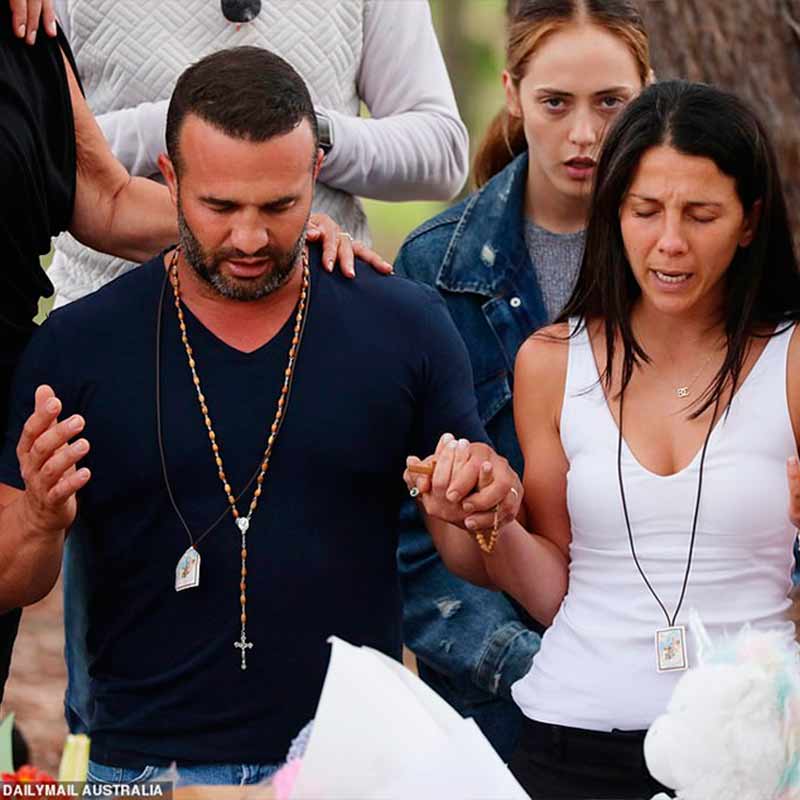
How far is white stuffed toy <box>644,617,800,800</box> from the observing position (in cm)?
175

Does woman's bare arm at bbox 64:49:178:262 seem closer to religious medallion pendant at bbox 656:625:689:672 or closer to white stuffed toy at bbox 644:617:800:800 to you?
religious medallion pendant at bbox 656:625:689:672

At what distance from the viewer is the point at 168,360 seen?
2.76 meters

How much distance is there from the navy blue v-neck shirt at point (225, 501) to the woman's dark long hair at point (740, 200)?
1.03 ft

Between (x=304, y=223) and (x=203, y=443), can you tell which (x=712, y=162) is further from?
(x=203, y=443)

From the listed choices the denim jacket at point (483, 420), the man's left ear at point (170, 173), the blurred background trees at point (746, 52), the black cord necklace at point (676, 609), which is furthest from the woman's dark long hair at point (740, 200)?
the blurred background trees at point (746, 52)

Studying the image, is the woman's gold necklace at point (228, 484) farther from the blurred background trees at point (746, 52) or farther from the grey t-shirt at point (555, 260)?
the blurred background trees at point (746, 52)

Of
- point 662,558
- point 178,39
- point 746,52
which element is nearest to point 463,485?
point 662,558

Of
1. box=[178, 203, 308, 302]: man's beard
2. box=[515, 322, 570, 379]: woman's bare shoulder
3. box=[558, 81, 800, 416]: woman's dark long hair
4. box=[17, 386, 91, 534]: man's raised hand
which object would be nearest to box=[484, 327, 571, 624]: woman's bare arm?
box=[515, 322, 570, 379]: woman's bare shoulder

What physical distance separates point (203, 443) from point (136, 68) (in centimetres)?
91

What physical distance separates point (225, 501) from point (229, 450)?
3.4 inches

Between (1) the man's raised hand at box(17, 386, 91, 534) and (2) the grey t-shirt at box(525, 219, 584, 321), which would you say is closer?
(1) the man's raised hand at box(17, 386, 91, 534)

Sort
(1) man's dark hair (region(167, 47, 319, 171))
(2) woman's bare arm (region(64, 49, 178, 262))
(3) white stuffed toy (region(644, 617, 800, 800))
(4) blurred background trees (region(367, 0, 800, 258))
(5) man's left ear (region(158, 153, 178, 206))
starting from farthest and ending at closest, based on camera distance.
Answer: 1. (4) blurred background trees (region(367, 0, 800, 258))
2. (2) woman's bare arm (region(64, 49, 178, 262))
3. (5) man's left ear (region(158, 153, 178, 206))
4. (1) man's dark hair (region(167, 47, 319, 171))
5. (3) white stuffed toy (region(644, 617, 800, 800))

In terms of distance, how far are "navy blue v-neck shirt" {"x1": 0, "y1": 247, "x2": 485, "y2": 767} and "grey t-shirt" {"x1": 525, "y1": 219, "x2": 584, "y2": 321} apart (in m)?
0.61

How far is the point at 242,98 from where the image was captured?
2.69 meters
